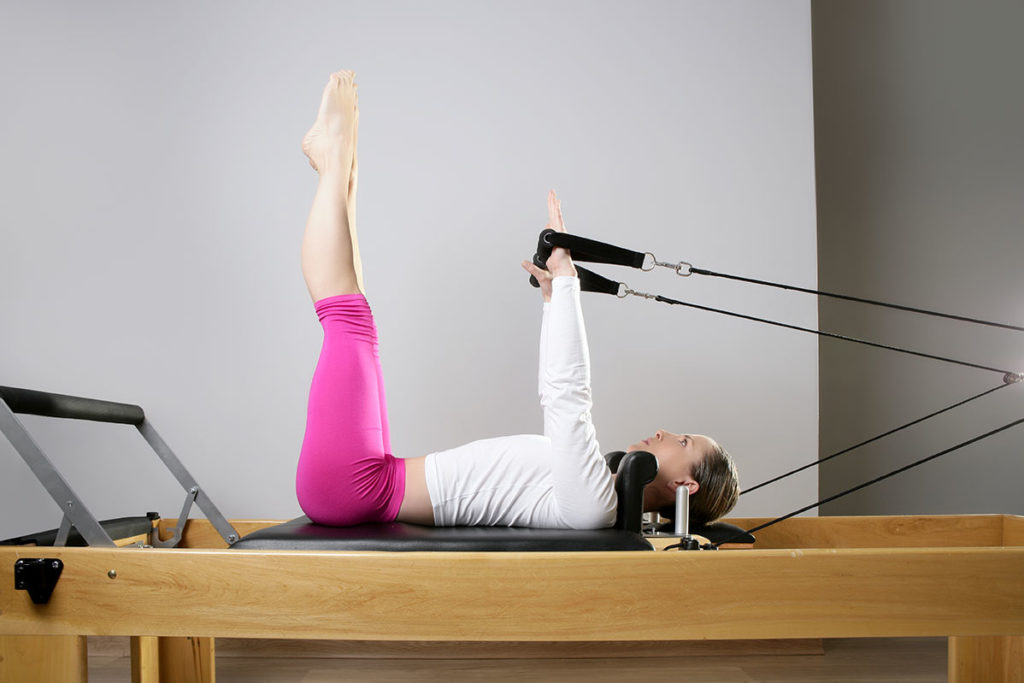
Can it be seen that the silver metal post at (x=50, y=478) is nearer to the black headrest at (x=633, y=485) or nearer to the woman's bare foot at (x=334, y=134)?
the woman's bare foot at (x=334, y=134)

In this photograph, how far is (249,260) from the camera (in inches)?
113

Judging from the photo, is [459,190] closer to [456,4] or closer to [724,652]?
[456,4]

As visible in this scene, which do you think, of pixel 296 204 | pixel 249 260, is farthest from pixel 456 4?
pixel 249 260

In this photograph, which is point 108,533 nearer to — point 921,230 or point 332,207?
point 332,207

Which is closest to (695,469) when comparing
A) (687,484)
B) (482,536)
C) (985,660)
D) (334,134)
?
(687,484)

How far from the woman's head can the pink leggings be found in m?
0.65

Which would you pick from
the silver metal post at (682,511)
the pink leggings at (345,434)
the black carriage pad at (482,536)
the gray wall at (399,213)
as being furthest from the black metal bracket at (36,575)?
the gray wall at (399,213)

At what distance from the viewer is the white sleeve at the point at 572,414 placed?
1.66 metres

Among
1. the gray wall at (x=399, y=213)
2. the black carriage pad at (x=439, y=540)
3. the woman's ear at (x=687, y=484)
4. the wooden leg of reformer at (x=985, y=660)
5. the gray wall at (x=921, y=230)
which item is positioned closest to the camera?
the black carriage pad at (x=439, y=540)

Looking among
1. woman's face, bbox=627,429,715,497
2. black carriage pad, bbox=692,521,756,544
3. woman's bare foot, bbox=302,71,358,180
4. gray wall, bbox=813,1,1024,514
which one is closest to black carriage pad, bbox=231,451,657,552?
woman's face, bbox=627,429,715,497

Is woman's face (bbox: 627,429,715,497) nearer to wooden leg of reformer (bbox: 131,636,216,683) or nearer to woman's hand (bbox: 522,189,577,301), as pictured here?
woman's hand (bbox: 522,189,577,301)

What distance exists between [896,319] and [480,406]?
186 centimetres

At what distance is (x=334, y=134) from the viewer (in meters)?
1.93

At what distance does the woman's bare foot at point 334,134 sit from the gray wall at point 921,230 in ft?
7.31
